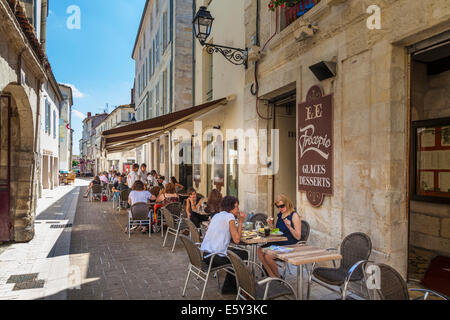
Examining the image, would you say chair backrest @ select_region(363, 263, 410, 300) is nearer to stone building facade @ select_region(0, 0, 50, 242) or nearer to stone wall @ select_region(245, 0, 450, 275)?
stone wall @ select_region(245, 0, 450, 275)

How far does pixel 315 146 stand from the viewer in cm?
462

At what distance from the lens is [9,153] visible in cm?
588

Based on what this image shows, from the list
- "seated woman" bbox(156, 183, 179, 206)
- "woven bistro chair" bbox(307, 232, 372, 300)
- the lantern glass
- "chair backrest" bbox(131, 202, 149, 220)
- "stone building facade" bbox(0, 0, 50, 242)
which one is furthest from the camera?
"seated woman" bbox(156, 183, 179, 206)

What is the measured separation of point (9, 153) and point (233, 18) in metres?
5.97

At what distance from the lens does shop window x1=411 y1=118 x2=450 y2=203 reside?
4340 mm

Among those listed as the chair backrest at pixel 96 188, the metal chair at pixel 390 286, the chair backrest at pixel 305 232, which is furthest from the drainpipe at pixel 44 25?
the metal chair at pixel 390 286

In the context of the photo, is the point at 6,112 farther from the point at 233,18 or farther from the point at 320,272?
the point at 320,272


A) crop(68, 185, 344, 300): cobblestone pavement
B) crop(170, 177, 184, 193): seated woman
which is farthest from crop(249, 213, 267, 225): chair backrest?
crop(170, 177, 184, 193): seated woman

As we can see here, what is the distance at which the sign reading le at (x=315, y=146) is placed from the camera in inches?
171

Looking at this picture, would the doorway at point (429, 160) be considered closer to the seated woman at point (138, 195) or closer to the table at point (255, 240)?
the table at point (255, 240)

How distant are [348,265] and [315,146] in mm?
1888

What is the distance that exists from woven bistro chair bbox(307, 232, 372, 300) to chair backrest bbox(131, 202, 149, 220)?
432 cm

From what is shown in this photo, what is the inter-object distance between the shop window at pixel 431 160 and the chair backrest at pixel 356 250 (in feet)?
6.57

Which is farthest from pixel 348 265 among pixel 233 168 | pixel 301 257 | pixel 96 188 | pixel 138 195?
pixel 96 188
